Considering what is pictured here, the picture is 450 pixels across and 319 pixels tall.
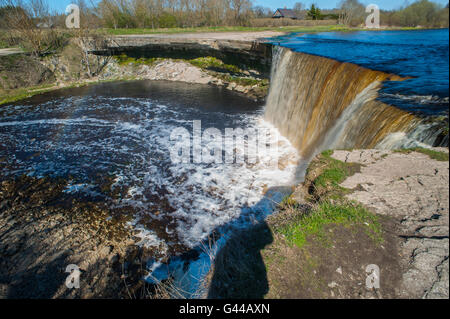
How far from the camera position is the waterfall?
189 inches

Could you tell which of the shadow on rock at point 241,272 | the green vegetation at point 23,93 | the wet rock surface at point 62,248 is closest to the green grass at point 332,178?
the shadow on rock at point 241,272

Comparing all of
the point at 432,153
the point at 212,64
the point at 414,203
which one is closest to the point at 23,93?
the point at 212,64

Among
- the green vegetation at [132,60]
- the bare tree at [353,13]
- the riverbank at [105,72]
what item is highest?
the bare tree at [353,13]

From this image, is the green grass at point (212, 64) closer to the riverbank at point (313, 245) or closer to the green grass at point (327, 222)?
the riverbank at point (313, 245)

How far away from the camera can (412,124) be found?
15.2 feet

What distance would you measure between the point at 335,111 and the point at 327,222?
4.81m

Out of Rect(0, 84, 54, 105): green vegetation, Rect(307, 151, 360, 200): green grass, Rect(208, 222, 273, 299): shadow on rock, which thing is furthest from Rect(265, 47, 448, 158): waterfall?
Rect(0, 84, 54, 105): green vegetation

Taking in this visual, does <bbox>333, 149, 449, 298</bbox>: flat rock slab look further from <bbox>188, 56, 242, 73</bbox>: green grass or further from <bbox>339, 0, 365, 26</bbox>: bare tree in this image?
<bbox>339, 0, 365, 26</bbox>: bare tree

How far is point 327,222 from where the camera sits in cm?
346

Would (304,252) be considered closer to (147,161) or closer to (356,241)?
(356,241)

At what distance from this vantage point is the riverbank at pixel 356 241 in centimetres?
268
